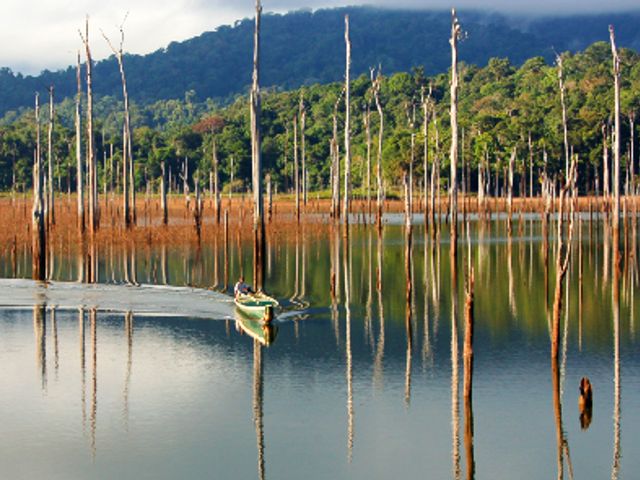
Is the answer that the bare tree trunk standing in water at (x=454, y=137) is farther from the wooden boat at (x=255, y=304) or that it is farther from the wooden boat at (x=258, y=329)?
the wooden boat at (x=258, y=329)

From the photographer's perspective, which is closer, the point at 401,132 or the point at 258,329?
the point at 258,329

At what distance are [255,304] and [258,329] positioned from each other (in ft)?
2.02

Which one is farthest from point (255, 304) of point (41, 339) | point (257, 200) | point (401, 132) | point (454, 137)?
point (401, 132)

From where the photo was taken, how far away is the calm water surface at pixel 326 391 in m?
14.5

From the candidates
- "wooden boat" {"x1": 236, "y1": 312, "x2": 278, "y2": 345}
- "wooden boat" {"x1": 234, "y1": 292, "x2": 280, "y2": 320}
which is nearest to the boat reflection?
"wooden boat" {"x1": 236, "y1": 312, "x2": 278, "y2": 345}

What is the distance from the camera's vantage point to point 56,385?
61.6ft

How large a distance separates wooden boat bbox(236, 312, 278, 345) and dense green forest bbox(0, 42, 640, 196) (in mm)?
46799

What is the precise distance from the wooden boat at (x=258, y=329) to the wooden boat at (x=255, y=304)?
14cm

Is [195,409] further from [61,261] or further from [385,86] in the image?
[385,86]

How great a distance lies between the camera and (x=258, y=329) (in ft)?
76.9

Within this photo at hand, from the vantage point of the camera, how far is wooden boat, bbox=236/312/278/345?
74.1ft

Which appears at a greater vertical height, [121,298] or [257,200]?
[257,200]

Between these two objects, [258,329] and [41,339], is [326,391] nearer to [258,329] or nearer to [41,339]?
[258,329]

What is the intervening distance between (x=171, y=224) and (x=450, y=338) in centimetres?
3401
